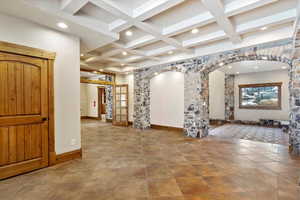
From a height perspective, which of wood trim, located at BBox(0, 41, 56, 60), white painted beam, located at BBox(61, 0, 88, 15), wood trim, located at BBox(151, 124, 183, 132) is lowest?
wood trim, located at BBox(151, 124, 183, 132)

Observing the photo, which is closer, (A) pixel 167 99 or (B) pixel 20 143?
(B) pixel 20 143

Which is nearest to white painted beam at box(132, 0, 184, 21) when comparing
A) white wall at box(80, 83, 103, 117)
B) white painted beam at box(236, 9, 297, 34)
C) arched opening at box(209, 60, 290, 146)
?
white painted beam at box(236, 9, 297, 34)

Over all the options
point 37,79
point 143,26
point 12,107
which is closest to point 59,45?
point 37,79

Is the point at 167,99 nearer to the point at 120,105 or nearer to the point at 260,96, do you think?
the point at 120,105

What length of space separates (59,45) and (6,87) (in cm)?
120

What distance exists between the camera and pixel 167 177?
246 centimetres

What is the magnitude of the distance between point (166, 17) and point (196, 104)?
293 cm

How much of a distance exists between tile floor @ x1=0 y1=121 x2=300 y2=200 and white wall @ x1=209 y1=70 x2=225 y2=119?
201 inches

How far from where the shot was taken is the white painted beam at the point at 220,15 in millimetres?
2361

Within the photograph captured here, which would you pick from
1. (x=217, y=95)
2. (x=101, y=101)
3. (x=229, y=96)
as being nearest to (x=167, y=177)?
(x=217, y=95)

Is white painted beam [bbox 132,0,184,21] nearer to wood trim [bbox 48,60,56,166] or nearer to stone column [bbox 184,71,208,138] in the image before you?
wood trim [bbox 48,60,56,166]

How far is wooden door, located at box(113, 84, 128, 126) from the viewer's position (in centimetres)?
759

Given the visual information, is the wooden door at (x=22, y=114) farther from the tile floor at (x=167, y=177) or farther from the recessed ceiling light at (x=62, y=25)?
the recessed ceiling light at (x=62, y=25)

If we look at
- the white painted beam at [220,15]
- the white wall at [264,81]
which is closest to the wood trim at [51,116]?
the white painted beam at [220,15]
